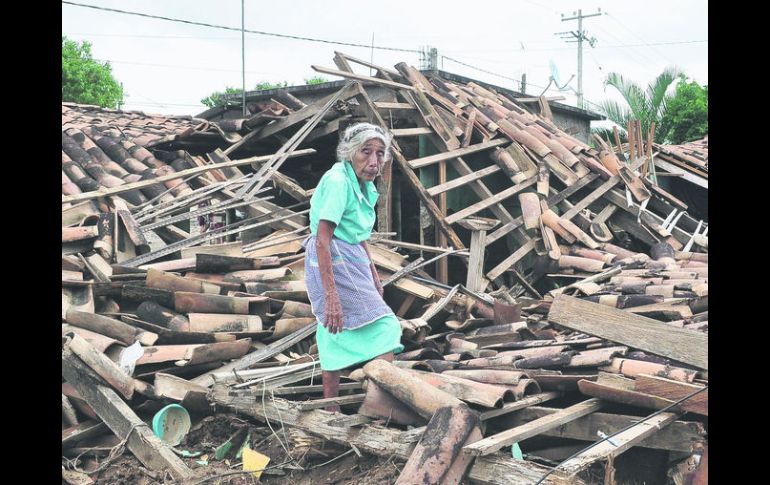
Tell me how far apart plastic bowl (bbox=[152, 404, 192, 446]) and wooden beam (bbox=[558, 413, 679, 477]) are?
91.4 inches

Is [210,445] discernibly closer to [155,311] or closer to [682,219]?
[155,311]

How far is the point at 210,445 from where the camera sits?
13.5 feet

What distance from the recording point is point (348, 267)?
4004 mm

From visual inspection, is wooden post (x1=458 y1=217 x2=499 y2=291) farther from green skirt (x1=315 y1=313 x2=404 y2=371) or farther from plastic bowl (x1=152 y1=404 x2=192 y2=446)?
plastic bowl (x1=152 y1=404 x2=192 y2=446)

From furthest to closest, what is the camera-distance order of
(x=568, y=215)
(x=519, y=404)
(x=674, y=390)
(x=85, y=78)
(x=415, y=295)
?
(x=85, y=78) < (x=568, y=215) < (x=415, y=295) < (x=519, y=404) < (x=674, y=390)

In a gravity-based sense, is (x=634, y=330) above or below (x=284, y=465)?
above

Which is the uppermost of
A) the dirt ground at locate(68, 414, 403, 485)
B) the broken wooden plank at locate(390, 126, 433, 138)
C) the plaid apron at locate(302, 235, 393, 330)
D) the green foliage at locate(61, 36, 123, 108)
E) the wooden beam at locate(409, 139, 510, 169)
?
the green foliage at locate(61, 36, 123, 108)

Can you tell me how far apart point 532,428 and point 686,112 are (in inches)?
860

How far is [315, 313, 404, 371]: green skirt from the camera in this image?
157 inches

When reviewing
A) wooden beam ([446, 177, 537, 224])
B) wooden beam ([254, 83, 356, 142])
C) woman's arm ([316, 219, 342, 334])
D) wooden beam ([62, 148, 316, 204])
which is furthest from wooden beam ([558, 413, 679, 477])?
wooden beam ([254, 83, 356, 142])

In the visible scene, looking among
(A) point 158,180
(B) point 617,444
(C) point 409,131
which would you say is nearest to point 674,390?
(B) point 617,444

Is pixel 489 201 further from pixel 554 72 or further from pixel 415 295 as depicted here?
pixel 554 72
